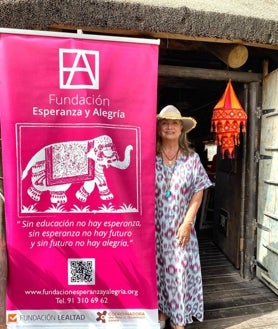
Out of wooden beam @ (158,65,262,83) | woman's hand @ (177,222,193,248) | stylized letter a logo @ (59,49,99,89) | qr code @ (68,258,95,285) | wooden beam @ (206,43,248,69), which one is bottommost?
qr code @ (68,258,95,285)

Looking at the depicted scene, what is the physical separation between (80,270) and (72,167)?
0.71 meters

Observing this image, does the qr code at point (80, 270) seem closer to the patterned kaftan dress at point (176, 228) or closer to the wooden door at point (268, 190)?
the patterned kaftan dress at point (176, 228)

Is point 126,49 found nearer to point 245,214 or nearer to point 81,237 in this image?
point 81,237

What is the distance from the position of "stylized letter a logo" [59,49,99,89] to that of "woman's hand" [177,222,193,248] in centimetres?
118

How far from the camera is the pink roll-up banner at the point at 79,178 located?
222 cm

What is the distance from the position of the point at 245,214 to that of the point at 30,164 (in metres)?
2.44

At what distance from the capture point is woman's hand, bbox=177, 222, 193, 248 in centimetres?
246

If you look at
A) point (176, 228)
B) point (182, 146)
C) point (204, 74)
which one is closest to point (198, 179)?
point (182, 146)

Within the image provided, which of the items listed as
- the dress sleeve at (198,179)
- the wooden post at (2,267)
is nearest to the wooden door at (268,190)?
the dress sleeve at (198,179)

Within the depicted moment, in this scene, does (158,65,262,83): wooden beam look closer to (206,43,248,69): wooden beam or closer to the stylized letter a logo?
(206,43,248,69): wooden beam

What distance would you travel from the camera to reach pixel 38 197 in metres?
2.26

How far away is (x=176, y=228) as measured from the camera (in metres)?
2.52

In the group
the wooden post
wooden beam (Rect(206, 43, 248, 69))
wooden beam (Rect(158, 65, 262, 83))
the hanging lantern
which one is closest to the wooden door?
wooden beam (Rect(158, 65, 262, 83))

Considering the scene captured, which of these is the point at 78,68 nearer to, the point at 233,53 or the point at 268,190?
the point at 233,53
